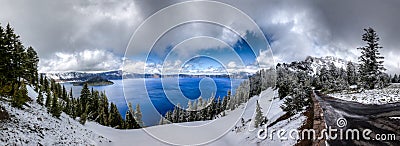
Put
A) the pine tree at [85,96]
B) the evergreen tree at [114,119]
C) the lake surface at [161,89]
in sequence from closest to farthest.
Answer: the lake surface at [161,89] < the pine tree at [85,96] < the evergreen tree at [114,119]

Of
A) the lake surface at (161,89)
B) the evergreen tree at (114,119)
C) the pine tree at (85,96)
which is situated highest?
the lake surface at (161,89)

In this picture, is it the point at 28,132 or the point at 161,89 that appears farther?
the point at 28,132

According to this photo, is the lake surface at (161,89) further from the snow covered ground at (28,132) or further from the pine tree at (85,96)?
the pine tree at (85,96)

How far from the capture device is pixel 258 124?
41.9 metres

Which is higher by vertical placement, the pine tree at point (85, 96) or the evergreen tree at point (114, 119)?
the pine tree at point (85, 96)

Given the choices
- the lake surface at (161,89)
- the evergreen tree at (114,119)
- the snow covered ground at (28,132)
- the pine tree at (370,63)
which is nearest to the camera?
the lake surface at (161,89)

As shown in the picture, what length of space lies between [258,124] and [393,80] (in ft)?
272

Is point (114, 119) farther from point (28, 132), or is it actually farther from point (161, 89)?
point (161, 89)

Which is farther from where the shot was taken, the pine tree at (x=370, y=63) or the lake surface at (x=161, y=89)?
the pine tree at (x=370, y=63)

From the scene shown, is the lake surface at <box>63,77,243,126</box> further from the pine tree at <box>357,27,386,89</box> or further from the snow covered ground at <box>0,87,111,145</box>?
the pine tree at <box>357,27,386,89</box>

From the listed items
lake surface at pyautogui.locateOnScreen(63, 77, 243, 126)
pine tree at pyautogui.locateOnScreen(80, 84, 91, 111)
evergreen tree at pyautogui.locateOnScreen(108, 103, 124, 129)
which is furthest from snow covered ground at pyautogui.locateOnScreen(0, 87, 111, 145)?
pine tree at pyautogui.locateOnScreen(80, 84, 91, 111)

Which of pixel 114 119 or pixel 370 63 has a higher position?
pixel 370 63

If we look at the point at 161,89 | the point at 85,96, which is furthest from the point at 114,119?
the point at 161,89

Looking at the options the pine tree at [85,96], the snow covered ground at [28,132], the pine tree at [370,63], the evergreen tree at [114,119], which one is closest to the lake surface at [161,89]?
the snow covered ground at [28,132]
